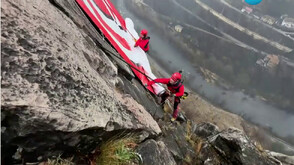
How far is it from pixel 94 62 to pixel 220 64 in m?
52.8

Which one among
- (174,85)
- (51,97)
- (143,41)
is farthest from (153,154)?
(143,41)

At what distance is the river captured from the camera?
4459cm

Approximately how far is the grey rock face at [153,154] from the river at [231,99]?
39.9 meters

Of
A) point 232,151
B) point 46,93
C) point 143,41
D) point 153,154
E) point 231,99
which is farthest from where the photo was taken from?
point 231,99

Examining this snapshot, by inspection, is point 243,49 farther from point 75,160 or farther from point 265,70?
point 75,160

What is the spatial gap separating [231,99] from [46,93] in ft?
157

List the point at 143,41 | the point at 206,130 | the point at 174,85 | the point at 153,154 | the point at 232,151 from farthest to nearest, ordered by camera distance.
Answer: the point at 143,41, the point at 206,130, the point at 174,85, the point at 232,151, the point at 153,154

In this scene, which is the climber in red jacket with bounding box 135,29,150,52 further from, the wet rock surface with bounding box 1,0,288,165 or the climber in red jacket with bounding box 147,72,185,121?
the wet rock surface with bounding box 1,0,288,165

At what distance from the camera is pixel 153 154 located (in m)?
4.52

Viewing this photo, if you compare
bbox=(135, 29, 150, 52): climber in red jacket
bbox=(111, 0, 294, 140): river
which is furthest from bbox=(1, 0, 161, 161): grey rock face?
bbox=(111, 0, 294, 140): river

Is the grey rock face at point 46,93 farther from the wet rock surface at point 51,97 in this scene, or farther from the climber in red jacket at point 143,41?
the climber in red jacket at point 143,41

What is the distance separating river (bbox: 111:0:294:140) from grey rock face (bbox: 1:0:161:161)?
136 ft

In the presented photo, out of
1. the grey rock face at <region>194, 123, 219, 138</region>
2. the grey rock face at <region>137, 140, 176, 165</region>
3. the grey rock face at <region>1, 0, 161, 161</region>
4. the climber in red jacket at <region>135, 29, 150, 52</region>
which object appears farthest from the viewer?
the climber in red jacket at <region>135, 29, 150, 52</region>

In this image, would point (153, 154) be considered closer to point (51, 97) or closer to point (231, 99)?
point (51, 97)
